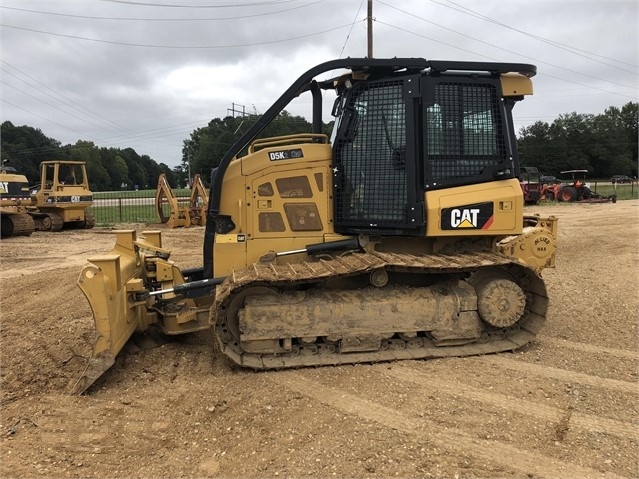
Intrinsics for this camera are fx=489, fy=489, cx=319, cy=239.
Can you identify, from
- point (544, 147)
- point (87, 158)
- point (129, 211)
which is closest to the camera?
point (129, 211)

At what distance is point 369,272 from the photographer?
189 inches

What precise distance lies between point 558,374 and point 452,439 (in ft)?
5.46

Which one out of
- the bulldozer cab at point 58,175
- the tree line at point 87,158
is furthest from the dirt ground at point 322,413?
the tree line at point 87,158

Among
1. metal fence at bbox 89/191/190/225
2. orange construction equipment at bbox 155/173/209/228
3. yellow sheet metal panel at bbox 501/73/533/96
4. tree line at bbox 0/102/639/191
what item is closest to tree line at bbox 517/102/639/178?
tree line at bbox 0/102/639/191

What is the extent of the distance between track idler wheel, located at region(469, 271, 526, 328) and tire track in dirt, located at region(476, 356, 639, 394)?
36 centimetres

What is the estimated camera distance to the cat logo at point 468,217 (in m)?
4.85

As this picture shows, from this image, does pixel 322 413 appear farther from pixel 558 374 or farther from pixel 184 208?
pixel 184 208

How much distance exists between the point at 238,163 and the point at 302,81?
3.49 ft

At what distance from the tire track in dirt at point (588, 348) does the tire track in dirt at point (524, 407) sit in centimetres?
157

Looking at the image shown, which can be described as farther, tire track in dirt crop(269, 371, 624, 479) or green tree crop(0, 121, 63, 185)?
green tree crop(0, 121, 63, 185)

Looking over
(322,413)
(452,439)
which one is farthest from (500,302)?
(322,413)

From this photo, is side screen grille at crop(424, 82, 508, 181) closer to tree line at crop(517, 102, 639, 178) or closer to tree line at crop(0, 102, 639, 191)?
tree line at crop(0, 102, 639, 191)

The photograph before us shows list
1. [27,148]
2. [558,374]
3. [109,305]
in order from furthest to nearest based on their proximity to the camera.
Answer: [27,148], [558,374], [109,305]

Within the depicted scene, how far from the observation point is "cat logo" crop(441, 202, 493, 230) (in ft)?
15.9
